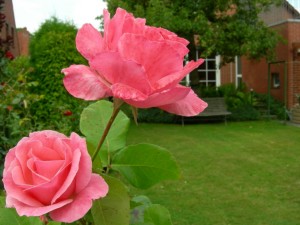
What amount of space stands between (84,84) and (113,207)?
0.17m

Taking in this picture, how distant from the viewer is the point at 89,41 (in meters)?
0.55

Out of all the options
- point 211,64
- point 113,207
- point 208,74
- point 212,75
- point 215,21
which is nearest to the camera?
point 113,207

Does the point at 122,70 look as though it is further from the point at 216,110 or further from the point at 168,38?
the point at 216,110

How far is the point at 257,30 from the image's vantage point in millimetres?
16406

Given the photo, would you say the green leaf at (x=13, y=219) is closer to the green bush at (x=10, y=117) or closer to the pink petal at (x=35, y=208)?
the pink petal at (x=35, y=208)

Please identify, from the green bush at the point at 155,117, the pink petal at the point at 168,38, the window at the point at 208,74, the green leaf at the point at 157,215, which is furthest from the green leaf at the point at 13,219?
the window at the point at 208,74

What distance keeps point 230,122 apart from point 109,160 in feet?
56.4

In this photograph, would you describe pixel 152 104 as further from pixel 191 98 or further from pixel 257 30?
pixel 257 30

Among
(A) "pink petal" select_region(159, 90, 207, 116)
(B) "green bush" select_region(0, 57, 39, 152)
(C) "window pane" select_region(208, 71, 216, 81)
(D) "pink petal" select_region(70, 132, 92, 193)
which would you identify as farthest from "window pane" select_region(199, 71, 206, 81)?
(D) "pink petal" select_region(70, 132, 92, 193)

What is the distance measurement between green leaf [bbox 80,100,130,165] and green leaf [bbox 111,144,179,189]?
46 millimetres

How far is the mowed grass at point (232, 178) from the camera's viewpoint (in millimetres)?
5969

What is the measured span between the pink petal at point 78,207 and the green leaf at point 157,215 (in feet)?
0.91

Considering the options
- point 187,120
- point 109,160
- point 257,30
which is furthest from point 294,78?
point 109,160

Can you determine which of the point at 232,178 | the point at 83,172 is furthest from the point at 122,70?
the point at 232,178
